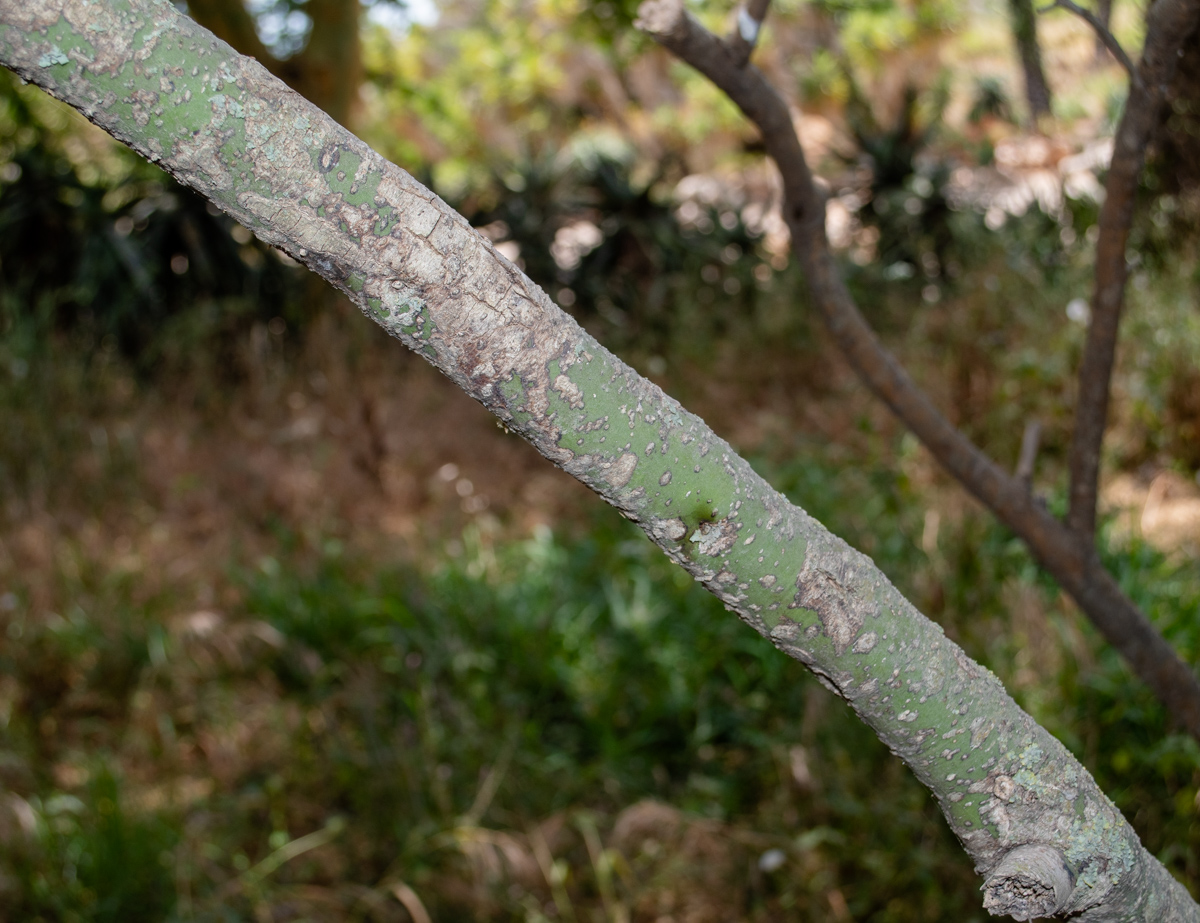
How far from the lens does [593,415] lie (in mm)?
683

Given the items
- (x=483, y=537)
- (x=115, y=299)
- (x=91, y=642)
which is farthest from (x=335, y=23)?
(x=91, y=642)

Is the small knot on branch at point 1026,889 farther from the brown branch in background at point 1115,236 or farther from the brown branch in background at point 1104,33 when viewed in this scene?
the brown branch in background at point 1104,33

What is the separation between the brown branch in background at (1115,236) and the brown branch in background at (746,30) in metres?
0.55

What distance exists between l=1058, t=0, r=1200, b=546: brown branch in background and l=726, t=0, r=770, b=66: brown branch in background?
0.55m

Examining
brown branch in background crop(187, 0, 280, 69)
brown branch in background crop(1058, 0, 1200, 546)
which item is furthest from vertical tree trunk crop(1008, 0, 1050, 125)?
brown branch in background crop(1058, 0, 1200, 546)

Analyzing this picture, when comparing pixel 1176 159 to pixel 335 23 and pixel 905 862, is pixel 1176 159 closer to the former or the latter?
pixel 905 862

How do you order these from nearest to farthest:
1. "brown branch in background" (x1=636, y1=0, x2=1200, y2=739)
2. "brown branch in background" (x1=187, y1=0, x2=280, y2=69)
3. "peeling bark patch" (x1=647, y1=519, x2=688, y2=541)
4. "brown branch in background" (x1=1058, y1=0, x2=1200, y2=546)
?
"peeling bark patch" (x1=647, y1=519, x2=688, y2=541), "brown branch in background" (x1=1058, y1=0, x2=1200, y2=546), "brown branch in background" (x1=636, y1=0, x2=1200, y2=739), "brown branch in background" (x1=187, y1=0, x2=280, y2=69)

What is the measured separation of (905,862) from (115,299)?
16.6 ft

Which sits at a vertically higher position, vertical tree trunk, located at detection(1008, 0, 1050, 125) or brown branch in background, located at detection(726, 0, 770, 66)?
vertical tree trunk, located at detection(1008, 0, 1050, 125)

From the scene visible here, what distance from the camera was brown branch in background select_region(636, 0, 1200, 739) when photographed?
1.40 m

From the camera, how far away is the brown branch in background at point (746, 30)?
1434mm

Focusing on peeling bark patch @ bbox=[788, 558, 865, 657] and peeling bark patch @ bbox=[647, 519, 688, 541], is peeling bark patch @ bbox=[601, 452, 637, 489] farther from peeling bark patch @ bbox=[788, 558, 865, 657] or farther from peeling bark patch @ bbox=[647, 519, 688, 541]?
peeling bark patch @ bbox=[788, 558, 865, 657]

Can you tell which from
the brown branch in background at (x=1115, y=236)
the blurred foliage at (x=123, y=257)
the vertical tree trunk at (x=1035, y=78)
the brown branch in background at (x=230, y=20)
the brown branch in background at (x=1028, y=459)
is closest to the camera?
the brown branch in background at (x=1115, y=236)

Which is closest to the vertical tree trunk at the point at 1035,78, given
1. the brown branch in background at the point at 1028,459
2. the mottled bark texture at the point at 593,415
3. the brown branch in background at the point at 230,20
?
the brown branch in background at the point at 230,20
